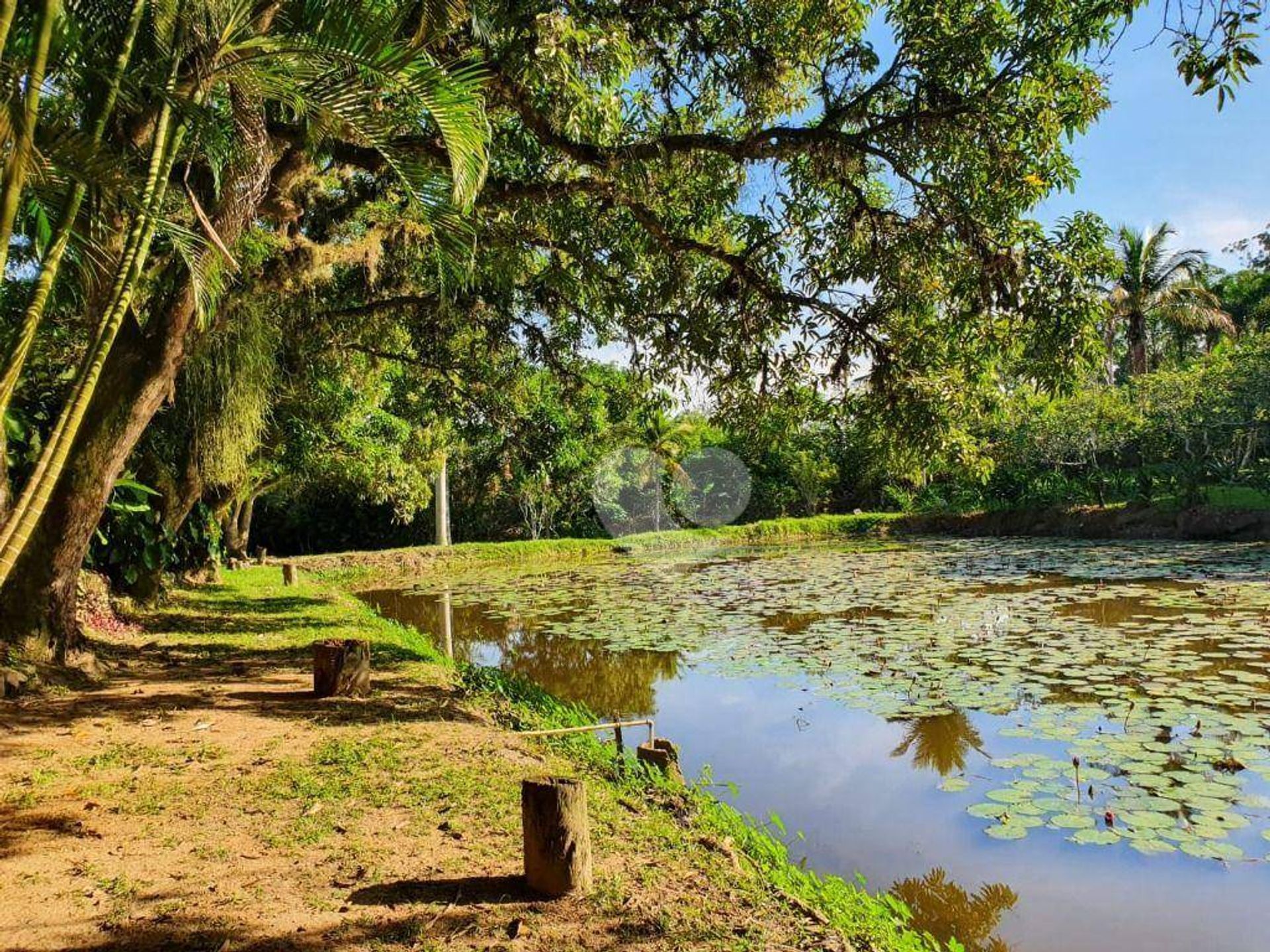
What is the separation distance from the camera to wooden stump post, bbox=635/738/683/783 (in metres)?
4.08

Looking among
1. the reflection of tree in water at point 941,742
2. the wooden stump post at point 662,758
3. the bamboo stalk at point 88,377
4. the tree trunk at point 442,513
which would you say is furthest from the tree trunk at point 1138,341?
the bamboo stalk at point 88,377

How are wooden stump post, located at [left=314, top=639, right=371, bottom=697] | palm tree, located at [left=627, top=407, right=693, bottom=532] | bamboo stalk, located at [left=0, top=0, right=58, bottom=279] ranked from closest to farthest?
bamboo stalk, located at [left=0, top=0, right=58, bottom=279] < wooden stump post, located at [left=314, top=639, right=371, bottom=697] < palm tree, located at [left=627, top=407, right=693, bottom=532]

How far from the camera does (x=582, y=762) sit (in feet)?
13.8

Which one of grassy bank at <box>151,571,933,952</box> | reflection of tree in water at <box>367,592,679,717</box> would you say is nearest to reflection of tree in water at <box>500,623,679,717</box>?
reflection of tree in water at <box>367,592,679,717</box>

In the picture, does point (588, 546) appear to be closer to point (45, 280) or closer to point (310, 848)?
point (310, 848)

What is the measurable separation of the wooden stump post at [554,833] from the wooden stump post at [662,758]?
1547 mm

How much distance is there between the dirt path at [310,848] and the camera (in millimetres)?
2299

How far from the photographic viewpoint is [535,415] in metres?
12.8

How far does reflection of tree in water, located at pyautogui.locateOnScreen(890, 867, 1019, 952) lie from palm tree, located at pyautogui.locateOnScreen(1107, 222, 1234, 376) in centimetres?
2619

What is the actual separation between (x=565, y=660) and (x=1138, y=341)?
25224 millimetres

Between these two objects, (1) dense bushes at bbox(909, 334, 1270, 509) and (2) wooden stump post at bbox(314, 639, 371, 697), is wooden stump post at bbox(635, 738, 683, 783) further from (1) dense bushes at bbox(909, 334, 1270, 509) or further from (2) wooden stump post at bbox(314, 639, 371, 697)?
(1) dense bushes at bbox(909, 334, 1270, 509)

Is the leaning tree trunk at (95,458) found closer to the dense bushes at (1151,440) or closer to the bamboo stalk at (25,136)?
the bamboo stalk at (25,136)

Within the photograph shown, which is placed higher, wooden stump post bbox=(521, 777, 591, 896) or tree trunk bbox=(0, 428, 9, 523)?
tree trunk bbox=(0, 428, 9, 523)

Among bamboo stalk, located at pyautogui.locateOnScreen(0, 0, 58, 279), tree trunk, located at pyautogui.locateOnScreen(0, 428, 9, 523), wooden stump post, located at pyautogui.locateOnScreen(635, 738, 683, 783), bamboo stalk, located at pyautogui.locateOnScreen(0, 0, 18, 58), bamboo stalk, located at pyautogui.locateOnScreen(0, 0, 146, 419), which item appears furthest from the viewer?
tree trunk, located at pyautogui.locateOnScreen(0, 428, 9, 523)
